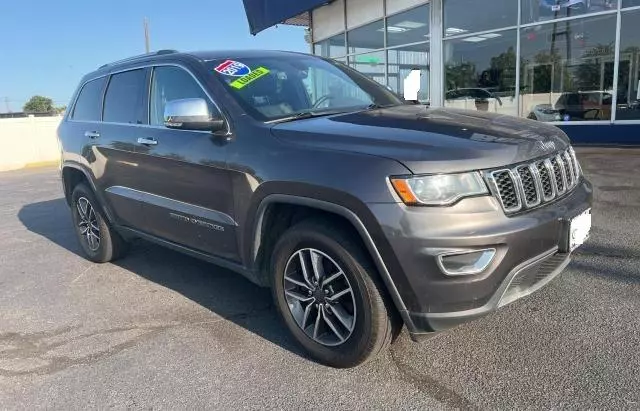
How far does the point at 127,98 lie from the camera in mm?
4547

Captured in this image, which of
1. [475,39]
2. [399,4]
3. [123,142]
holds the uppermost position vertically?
[399,4]

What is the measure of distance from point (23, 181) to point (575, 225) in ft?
47.2

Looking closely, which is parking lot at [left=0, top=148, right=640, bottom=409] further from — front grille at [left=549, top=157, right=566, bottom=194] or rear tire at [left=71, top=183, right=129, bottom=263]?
front grille at [left=549, top=157, right=566, bottom=194]

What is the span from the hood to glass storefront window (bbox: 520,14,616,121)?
9.07 metres

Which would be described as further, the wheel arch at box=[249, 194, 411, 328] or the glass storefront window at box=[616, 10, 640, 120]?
the glass storefront window at box=[616, 10, 640, 120]

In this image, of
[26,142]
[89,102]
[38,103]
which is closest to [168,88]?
[89,102]

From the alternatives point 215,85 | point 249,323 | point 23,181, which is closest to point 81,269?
point 249,323

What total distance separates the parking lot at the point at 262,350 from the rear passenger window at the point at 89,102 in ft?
5.07

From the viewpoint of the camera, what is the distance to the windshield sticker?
3.67 meters

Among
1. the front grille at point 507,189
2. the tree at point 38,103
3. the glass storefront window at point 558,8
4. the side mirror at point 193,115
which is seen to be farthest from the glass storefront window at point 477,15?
the tree at point 38,103

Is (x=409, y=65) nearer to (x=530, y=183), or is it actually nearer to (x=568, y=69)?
(x=568, y=69)

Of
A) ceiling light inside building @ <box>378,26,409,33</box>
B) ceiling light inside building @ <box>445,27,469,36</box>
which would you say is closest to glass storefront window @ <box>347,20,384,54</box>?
ceiling light inside building @ <box>378,26,409,33</box>

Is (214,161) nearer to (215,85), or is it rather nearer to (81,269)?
(215,85)

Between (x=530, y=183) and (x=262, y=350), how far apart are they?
1.84m
